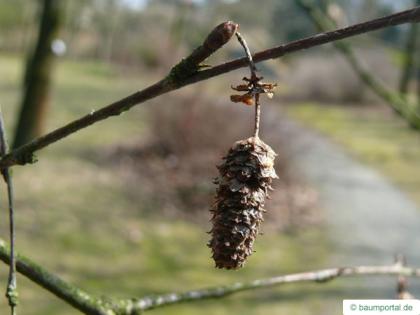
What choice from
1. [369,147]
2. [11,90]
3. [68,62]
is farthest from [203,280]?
[68,62]

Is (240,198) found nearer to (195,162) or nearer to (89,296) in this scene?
(89,296)

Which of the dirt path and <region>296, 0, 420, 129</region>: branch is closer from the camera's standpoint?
<region>296, 0, 420, 129</region>: branch

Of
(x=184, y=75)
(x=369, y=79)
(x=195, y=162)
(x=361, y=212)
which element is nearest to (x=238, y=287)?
(x=184, y=75)

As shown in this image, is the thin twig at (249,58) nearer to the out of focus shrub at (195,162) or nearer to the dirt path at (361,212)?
the dirt path at (361,212)

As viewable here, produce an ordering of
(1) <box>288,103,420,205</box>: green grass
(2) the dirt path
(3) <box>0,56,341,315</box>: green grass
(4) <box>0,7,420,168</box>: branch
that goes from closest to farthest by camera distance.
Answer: (4) <box>0,7,420,168</box>: branch
(3) <box>0,56,341,315</box>: green grass
(2) the dirt path
(1) <box>288,103,420,205</box>: green grass

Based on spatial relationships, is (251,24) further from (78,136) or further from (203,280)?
(203,280)

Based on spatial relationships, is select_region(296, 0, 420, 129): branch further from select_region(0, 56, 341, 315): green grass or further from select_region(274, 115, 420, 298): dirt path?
select_region(274, 115, 420, 298): dirt path

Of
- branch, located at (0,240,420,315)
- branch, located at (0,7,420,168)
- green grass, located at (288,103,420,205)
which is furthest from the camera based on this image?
green grass, located at (288,103,420,205)

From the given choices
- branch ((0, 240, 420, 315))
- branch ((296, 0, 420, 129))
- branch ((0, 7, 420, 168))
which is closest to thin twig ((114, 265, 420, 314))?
branch ((0, 240, 420, 315))
